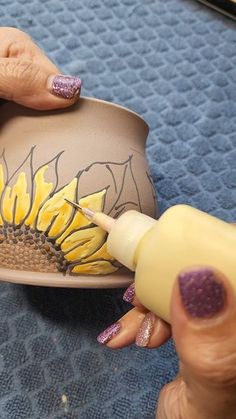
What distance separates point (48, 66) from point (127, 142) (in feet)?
0.32

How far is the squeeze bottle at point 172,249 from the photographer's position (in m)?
0.35

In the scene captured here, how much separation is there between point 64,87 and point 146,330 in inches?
8.5

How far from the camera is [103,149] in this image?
0.49 meters

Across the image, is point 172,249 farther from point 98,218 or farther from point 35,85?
point 35,85

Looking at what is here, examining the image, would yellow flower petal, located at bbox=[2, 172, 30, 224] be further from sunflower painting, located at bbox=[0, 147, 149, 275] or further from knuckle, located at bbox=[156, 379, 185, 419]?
knuckle, located at bbox=[156, 379, 185, 419]

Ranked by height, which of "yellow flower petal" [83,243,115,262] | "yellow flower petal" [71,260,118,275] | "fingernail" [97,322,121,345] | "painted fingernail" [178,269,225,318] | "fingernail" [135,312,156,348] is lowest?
"fingernail" [97,322,121,345]

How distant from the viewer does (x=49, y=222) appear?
0.48 m

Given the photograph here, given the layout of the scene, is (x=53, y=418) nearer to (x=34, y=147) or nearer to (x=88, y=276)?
(x=88, y=276)

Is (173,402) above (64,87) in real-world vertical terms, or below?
below

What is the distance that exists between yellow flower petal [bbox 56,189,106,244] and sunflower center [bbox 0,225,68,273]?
2 cm

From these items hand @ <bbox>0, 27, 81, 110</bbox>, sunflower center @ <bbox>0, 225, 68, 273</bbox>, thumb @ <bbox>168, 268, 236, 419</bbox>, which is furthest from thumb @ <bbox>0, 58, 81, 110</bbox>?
thumb @ <bbox>168, 268, 236, 419</bbox>

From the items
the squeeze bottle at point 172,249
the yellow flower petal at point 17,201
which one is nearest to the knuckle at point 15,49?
the yellow flower petal at point 17,201

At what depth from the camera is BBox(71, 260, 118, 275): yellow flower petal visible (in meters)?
0.50

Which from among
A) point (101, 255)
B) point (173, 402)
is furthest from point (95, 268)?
point (173, 402)
